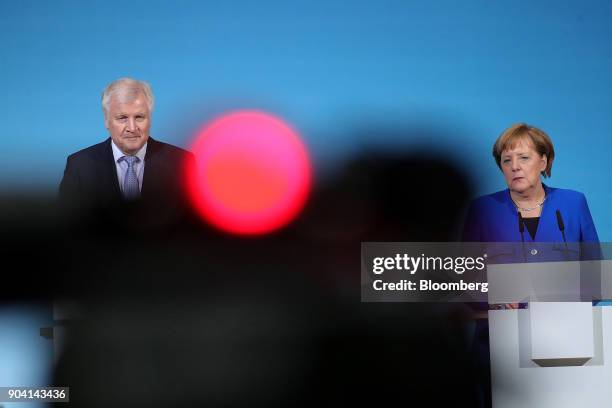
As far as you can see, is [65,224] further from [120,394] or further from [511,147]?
[511,147]

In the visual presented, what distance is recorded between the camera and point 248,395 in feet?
8.48

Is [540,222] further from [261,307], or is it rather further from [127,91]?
[127,91]

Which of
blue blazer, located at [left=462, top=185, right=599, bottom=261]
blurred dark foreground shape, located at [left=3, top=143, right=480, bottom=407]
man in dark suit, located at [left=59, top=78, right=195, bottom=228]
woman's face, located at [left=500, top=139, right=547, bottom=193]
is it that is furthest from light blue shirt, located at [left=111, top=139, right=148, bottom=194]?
woman's face, located at [left=500, top=139, right=547, bottom=193]

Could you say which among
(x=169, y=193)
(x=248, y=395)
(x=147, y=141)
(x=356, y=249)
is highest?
(x=147, y=141)

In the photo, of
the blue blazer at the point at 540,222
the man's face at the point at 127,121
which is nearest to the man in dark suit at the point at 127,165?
the man's face at the point at 127,121

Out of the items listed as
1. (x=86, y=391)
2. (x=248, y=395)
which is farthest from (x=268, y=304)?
(x=86, y=391)

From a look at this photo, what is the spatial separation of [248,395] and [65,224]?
0.89m

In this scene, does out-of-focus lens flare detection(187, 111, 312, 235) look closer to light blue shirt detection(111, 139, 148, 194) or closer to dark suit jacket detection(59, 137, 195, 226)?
dark suit jacket detection(59, 137, 195, 226)

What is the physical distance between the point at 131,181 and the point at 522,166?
55.6 inches

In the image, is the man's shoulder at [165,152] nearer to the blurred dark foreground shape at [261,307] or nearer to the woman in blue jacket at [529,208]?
the blurred dark foreground shape at [261,307]

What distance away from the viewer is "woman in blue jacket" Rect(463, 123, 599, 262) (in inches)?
103

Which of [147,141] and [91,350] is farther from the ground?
[147,141]

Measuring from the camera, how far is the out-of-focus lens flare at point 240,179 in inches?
102

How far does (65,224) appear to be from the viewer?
254 cm
